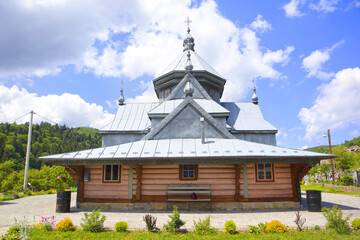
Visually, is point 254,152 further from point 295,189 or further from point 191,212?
point 191,212

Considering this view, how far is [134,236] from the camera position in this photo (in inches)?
282

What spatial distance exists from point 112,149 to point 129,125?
24.5 feet

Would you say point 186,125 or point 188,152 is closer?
point 188,152

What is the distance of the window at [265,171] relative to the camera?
1288 centimetres

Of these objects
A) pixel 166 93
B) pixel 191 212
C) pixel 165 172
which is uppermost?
pixel 166 93

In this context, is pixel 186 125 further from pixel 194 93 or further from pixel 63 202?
pixel 63 202

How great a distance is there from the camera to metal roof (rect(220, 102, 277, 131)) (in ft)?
64.3

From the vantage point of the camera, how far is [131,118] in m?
21.3

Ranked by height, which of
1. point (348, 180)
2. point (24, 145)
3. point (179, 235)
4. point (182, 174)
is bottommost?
point (179, 235)

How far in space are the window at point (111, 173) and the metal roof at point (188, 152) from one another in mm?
997

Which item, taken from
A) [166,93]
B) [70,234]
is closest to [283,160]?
[70,234]

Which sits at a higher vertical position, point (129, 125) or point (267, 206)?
point (129, 125)

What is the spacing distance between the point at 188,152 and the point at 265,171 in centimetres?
442

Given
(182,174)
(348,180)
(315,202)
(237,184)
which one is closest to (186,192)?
(182,174)
